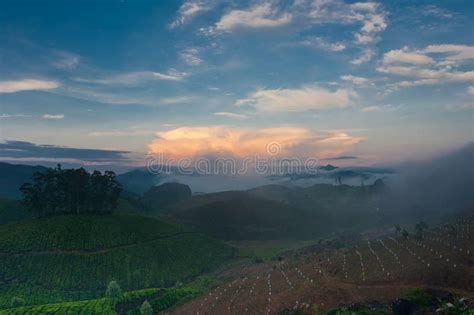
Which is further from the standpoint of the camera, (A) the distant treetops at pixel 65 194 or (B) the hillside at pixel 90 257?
(A) the distant treetops at pixel 65 194

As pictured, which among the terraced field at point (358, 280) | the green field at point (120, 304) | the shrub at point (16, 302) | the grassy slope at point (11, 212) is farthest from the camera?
the grassy slope at point (11, 212)

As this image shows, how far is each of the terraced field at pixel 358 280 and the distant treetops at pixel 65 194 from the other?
301ft

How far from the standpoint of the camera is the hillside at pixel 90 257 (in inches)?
3553

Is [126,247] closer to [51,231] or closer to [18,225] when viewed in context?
[51,231]

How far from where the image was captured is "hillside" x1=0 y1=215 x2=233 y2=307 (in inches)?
3553

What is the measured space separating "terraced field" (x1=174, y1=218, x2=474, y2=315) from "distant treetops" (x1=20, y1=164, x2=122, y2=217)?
3608 inches

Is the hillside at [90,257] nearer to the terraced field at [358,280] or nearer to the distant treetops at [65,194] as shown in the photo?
the distant treetops at [65,194]

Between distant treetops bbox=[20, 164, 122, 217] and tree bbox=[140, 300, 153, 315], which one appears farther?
distant treetops bbox=[20, 164, 122, 217]

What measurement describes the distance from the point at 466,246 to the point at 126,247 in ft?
317

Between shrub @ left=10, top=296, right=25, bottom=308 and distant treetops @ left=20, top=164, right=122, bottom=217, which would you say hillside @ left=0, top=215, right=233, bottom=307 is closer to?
shrub @ left=10, top=296, right=25, bottom=308

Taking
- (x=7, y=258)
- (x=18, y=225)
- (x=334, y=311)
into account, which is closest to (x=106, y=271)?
(x=7, y=258)

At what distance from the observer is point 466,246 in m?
65.6

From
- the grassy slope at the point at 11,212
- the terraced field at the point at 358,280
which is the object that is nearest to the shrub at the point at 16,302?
Answer: the terraced field at the point at 358,280

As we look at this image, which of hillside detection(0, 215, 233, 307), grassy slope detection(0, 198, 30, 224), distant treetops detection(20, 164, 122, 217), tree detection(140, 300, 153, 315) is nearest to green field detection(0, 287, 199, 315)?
tree detection(140, 300, 153, 315)
